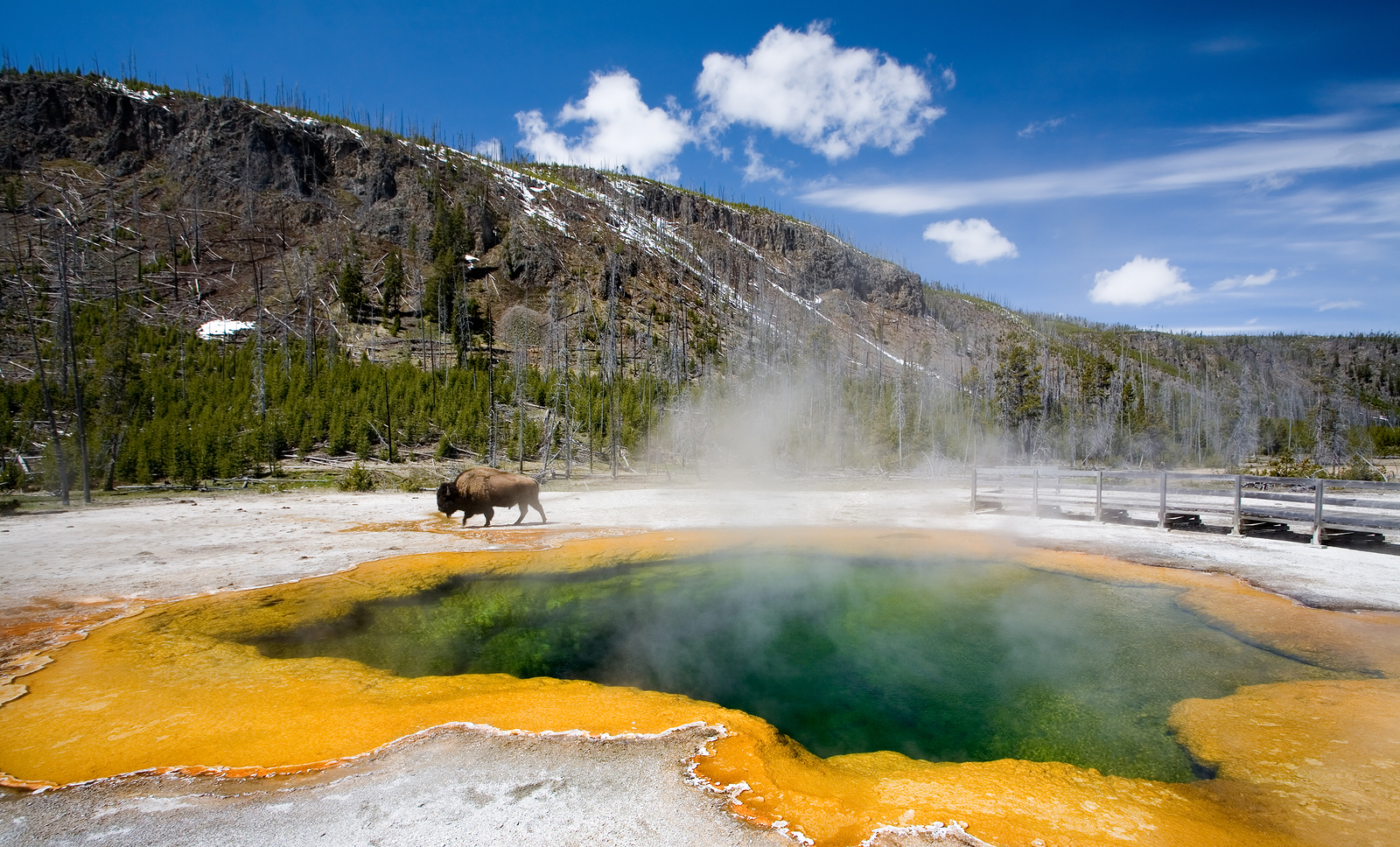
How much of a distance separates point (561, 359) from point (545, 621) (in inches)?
1857

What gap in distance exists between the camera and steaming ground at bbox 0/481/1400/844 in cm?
354

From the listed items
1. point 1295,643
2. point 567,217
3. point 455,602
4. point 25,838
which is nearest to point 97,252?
point 567,217

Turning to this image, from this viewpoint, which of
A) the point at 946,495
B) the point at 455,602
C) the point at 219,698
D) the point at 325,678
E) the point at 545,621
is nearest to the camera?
the point at 219,698

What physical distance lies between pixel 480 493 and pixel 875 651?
9.79 m

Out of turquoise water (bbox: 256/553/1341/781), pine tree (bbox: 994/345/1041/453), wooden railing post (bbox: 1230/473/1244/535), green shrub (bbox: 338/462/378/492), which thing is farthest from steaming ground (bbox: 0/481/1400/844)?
pine tree (bbox: 994/345/1041/453)

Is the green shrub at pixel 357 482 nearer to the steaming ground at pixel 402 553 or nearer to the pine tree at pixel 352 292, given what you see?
the steaming ground at pixel 402 553

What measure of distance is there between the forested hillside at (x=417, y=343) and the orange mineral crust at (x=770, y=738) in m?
17.7

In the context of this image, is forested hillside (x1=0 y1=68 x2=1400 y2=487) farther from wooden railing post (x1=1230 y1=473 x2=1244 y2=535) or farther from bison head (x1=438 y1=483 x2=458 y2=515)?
wooden railing post (x1=1230 y1=473 x2=1244 y2=535)

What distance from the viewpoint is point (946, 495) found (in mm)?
23000

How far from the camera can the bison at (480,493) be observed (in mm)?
14273

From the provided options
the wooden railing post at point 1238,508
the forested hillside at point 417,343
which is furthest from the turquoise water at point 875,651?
the forested hillside at point 417,343

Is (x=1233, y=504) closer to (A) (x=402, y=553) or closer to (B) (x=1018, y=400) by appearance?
(A) (x=402, y=553)

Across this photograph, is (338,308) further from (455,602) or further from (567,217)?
(455,602)

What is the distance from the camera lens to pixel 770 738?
4.96 meters
